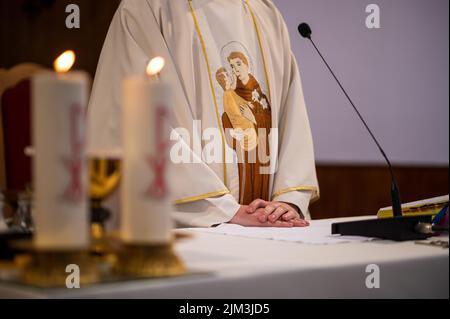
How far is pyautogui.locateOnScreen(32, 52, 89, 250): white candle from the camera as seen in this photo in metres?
1.00

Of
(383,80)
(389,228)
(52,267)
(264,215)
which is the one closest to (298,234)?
(389,228)

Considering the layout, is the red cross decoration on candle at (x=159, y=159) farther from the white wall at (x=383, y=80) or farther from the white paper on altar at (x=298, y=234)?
the white wall at (x=383, y=80)

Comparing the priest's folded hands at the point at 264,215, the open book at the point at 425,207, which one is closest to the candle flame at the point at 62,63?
the open book at the point at 425,207

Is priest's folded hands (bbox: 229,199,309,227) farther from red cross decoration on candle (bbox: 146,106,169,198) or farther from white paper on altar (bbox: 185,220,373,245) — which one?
red cross decoration on candle (bbox: 146,106,169,198)

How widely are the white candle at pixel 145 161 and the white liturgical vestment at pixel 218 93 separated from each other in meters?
1.62

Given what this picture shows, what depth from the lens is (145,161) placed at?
105cm

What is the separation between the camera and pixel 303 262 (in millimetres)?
1466

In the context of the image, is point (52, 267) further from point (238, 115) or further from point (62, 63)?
point (238, 115)

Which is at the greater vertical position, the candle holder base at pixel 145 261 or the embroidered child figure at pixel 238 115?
the embroidered child figure at pixel 238 115

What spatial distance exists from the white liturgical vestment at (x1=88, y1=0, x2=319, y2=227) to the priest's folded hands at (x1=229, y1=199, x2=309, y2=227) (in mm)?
114

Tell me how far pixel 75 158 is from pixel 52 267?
0.16 metres

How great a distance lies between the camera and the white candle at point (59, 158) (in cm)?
100
